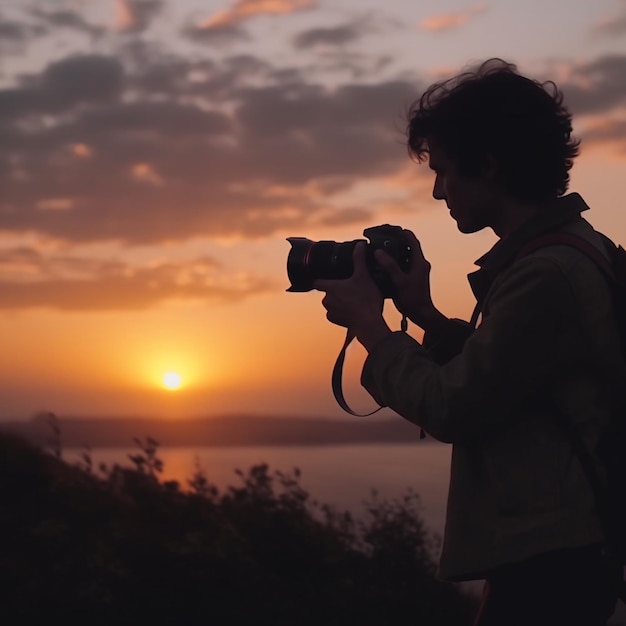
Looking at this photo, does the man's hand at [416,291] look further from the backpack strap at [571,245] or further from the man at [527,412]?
the backpack strap at [571,245]

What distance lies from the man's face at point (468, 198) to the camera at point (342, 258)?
0.73 feet

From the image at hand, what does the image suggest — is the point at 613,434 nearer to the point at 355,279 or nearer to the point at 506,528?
the point at 506,528

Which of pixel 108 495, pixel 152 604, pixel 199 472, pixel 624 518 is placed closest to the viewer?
pixel 624 518

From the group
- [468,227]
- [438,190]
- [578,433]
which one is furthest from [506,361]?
[438,190]

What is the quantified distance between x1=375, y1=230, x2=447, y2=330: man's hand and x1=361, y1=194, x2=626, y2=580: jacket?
38 cm

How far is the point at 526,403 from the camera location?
7.68 ft

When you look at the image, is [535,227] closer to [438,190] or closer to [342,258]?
[438,190]

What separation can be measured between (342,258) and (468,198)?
1.27 feet

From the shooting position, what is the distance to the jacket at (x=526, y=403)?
90.0 inches

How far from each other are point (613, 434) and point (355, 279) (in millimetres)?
730

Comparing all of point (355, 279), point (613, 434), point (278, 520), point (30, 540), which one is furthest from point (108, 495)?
point (613, 434)

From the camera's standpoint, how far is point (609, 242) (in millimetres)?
2635

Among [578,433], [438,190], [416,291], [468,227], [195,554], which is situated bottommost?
[195,554]

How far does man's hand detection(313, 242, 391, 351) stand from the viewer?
2582mm
